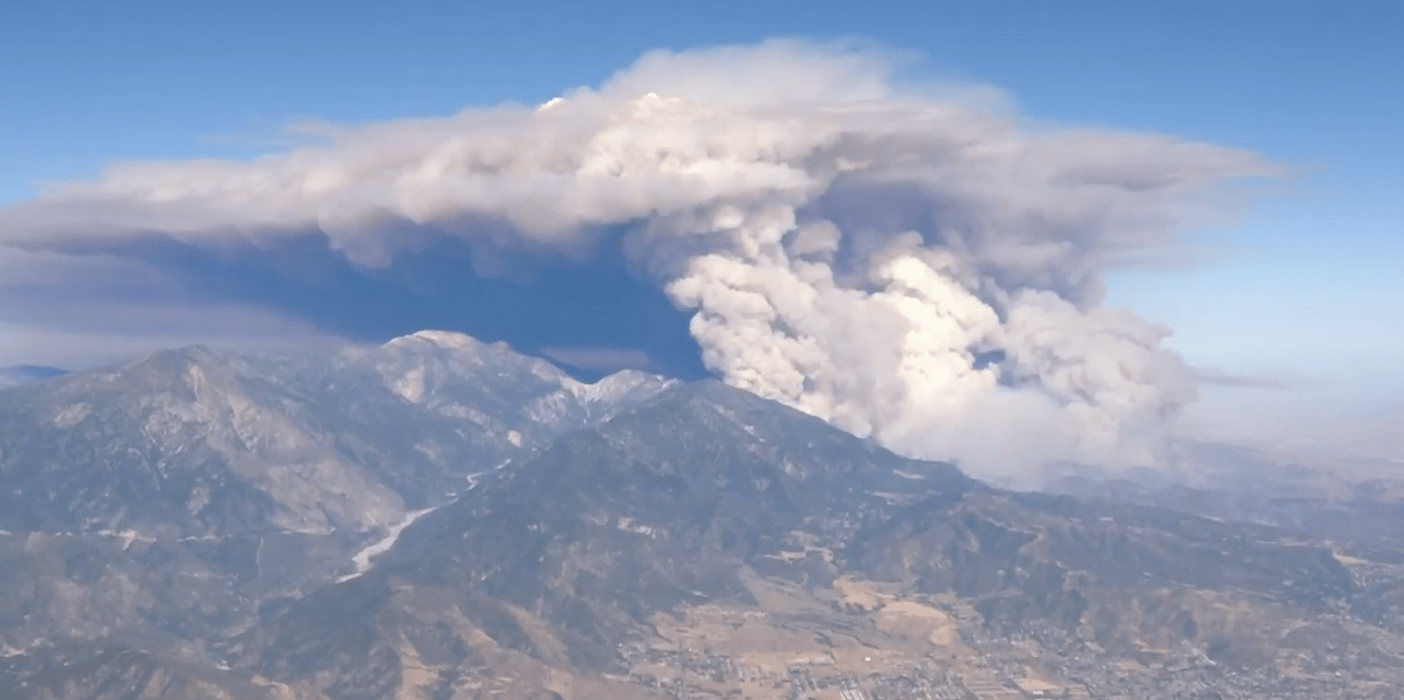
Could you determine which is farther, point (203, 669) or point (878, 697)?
point (878, 697)

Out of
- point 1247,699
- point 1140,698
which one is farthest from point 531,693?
point 1247,699

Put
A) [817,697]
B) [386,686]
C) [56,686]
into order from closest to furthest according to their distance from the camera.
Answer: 1. [56,686]
2. [386,686]
3. [817,697]

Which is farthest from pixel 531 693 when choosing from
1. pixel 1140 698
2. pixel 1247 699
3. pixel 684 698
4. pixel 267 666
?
pixel 1247 699

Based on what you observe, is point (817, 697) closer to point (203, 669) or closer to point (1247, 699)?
point (1247, 699)

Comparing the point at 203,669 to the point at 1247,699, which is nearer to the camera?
the point at 203,669

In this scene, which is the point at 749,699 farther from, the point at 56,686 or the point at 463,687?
the point at 56,686

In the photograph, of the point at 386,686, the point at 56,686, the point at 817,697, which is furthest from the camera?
the point at 817,697

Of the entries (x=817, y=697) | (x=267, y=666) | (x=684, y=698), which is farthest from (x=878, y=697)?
(x=267, y=666)
